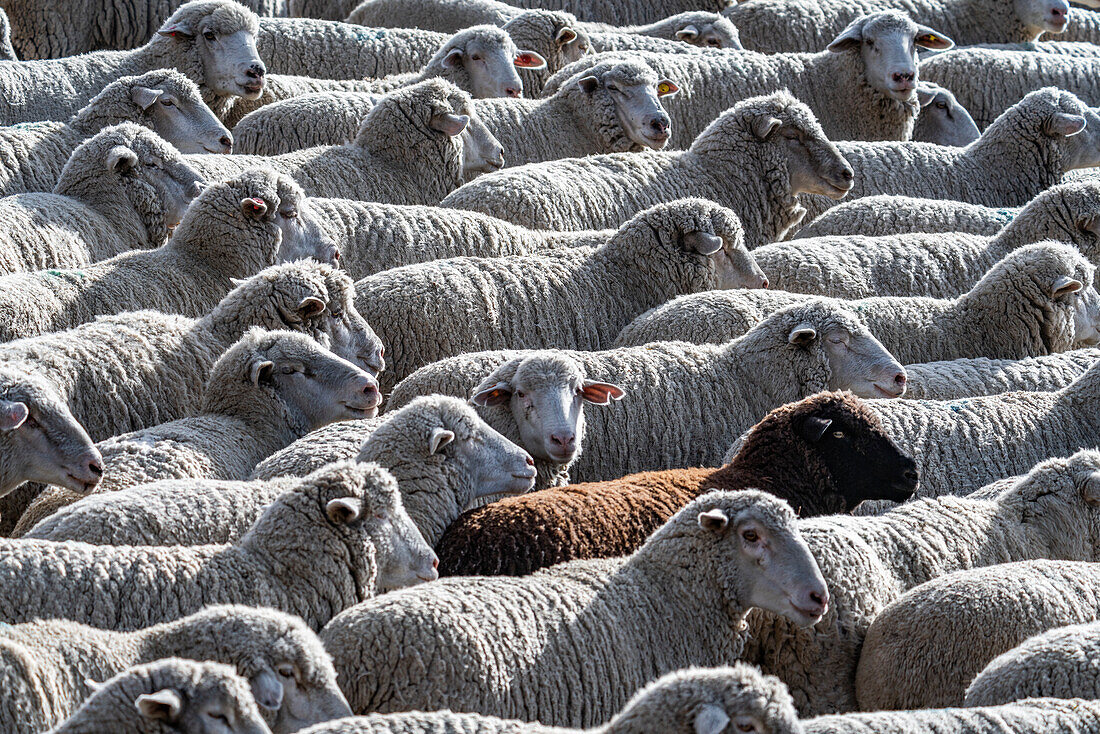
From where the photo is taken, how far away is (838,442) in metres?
6.88

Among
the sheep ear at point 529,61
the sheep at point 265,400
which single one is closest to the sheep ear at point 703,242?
the sheep at point 265,400

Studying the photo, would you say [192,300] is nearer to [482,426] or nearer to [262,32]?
[482,426]

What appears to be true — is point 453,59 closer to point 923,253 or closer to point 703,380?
A: point 923,253

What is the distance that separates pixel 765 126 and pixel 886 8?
4364 mm

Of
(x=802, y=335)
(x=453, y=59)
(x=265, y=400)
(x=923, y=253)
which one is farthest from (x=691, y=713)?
(x=453, y=59)

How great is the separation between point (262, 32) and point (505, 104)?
6.21 feet

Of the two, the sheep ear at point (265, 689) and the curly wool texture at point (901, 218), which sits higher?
the sheep ear at point (265, 689)

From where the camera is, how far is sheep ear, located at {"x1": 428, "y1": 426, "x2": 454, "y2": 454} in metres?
6.23

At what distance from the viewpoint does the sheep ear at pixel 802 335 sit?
770cm

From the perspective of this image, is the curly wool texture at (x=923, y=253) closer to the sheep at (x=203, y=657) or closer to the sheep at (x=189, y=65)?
the sheep at (x=189, y=65)

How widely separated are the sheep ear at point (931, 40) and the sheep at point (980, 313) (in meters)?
3.79

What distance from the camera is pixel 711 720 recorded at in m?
4.17

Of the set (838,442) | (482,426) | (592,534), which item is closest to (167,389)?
(482,426)

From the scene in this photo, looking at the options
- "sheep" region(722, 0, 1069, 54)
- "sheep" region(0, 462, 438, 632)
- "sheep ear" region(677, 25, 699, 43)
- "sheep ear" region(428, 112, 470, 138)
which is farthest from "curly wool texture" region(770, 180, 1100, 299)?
A: "sheep" region(722, 0, 1069, 54)
